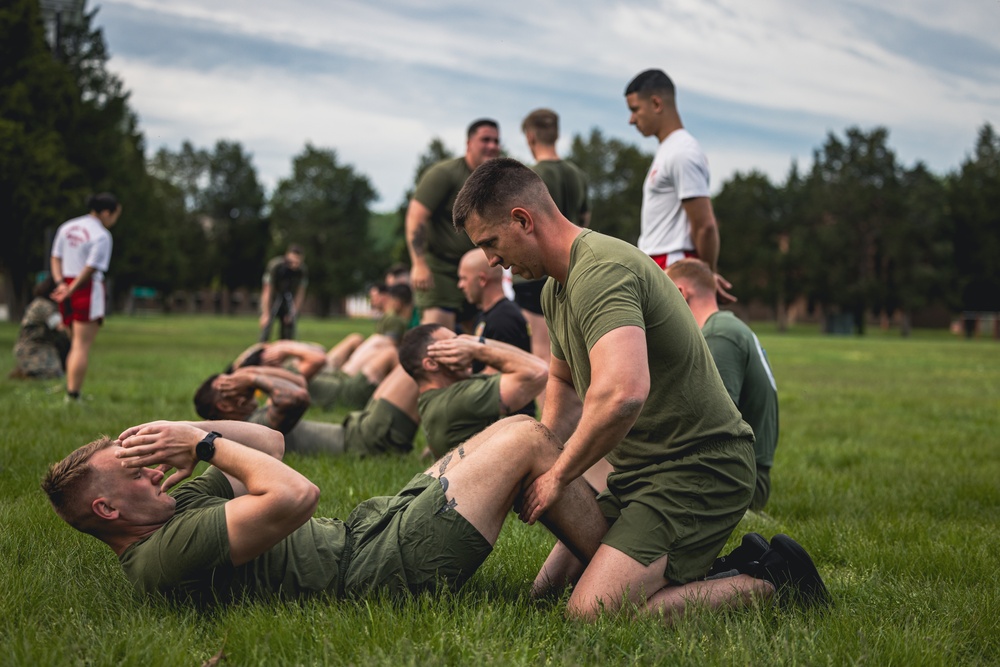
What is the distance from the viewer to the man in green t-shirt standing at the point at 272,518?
3.04m

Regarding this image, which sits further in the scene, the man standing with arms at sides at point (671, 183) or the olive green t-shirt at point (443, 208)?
the olive green t-shirt at point (443, 208)

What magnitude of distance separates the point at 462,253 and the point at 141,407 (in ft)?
12.0

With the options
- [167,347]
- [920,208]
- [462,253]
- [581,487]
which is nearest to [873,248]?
[920,208]

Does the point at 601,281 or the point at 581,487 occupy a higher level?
the point at 601,281

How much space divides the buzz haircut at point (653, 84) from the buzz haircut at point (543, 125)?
1.43 m

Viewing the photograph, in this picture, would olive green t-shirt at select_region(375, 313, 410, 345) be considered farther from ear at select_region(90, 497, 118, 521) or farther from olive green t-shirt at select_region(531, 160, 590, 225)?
ear at select_region(90, 497, 118, 521)

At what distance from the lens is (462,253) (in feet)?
26.5

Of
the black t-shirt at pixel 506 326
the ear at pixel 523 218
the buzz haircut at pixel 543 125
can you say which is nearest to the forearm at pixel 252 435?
the ear at pixel 523 218

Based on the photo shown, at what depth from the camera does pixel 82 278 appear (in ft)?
30.2

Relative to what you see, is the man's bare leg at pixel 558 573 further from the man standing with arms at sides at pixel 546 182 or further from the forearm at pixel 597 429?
the man standing with arms at sides at pixel 546 182

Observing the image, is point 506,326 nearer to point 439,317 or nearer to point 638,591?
point 439,317

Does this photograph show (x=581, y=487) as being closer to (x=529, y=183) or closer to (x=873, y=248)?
(x=529, y=183)

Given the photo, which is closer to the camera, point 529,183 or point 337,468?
point 529,183

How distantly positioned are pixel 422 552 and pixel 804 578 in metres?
1.51
